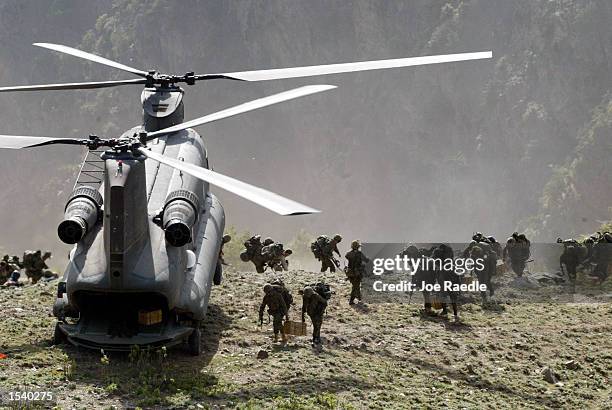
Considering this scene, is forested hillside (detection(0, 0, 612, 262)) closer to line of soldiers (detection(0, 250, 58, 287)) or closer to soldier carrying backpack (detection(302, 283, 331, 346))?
line of soldiers (detection(0, 250, 58, 287))

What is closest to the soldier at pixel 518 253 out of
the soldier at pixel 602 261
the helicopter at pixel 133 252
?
the soldier at pixel 602 261

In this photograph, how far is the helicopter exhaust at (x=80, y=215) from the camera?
1708 centimetres

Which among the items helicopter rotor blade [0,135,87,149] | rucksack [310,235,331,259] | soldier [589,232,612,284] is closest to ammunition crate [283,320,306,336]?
helicopter rotor blade [0,135,87,149]

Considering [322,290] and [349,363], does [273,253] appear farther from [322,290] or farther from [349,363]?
[349,363]

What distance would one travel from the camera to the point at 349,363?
17906 mm

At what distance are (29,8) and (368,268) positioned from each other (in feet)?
313

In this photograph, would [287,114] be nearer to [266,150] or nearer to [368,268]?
[266,150]

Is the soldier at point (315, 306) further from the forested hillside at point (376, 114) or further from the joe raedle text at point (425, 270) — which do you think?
the forested hillside at point (376, 114)

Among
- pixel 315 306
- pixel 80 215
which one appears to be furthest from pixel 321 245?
pixel 80 215

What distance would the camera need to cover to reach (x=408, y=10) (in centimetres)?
8862

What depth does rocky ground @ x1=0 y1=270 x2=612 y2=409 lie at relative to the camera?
15.9 metres

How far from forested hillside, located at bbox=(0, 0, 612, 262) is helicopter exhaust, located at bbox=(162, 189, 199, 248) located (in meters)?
57.6

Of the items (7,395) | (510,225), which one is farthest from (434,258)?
(510,225)

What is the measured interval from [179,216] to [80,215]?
1920 millimetres
